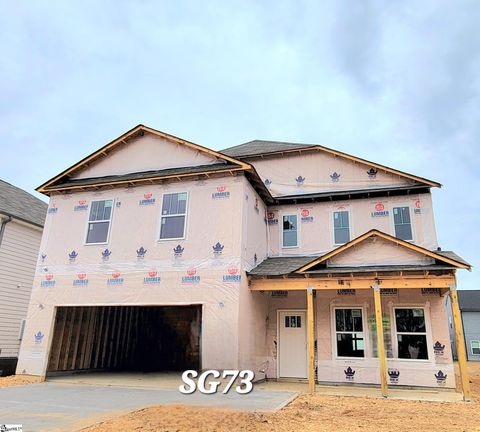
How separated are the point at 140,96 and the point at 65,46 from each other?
17197 mm

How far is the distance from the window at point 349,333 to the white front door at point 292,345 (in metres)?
1.23

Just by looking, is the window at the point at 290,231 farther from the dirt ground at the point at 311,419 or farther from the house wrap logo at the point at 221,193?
the dirt ground at the point at 311,419

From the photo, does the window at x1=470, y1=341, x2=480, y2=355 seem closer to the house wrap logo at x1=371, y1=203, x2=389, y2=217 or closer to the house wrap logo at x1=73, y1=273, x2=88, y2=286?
the house wrap logo at x1=371, y1=203, x2=389, y2=217

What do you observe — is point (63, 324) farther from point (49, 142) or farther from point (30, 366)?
point (49, 142)

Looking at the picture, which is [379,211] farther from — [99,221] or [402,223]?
[99,221]

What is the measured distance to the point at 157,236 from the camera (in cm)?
1316

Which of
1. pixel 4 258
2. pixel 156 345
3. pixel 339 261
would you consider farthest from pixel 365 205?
pixel 4 258

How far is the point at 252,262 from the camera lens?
13250 mm

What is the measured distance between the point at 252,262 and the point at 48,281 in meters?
7.63

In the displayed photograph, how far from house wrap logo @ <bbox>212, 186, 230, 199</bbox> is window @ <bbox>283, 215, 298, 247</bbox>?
3.52 m

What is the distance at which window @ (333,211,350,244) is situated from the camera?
47.2ft

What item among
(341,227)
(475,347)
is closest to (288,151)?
(341,227)

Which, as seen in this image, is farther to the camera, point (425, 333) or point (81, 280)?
point (81, 280)

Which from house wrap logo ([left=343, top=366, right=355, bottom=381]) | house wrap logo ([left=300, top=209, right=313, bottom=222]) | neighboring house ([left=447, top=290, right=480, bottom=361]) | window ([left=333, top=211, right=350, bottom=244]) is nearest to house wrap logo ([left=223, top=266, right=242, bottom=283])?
house wrap logo ([left=300, top=209, right=313, bottom=222])
